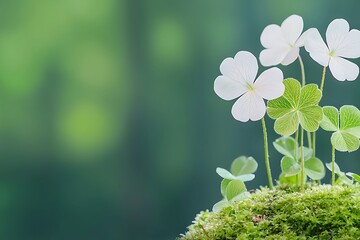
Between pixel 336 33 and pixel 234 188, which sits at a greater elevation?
pixel 336 33

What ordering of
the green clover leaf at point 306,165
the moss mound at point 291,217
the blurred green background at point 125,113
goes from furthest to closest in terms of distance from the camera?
the blurred green background at point 125,113, the green clover leaf at point 306,165, the moss mound at point 291,217

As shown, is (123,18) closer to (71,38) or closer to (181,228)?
(71,38)

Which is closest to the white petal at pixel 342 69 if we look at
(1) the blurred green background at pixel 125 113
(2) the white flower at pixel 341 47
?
(2) the white flower at pixel 341 47

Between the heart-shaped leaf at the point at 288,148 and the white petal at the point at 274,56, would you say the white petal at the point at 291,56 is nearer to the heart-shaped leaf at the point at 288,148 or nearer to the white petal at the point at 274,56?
the white petal at the point at 274,56

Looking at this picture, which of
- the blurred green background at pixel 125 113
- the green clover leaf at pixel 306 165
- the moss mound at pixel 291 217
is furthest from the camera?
the blurred green background at pixel 125 113

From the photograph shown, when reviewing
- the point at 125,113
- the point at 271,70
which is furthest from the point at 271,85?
the point at 125,113

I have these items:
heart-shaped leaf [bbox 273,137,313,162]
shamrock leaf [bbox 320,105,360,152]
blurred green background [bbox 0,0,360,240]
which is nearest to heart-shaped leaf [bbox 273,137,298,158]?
heart-shaped leaf [bbox 273,137,313,162]

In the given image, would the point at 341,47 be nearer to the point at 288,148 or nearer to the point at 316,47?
the point at 316,47
